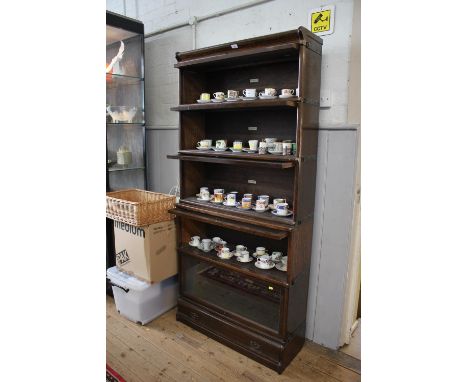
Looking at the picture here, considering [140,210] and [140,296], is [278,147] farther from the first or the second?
[140,296]

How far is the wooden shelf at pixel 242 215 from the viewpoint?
175 cm

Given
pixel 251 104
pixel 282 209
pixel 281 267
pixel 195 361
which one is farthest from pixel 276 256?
pixel 251 104

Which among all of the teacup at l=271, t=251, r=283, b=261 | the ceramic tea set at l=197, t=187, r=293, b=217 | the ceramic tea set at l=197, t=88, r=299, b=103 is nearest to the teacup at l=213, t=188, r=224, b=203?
the ceramic tea set at l=197, t=187, r=293, b=217

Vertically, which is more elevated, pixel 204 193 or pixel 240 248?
pixel 204 193

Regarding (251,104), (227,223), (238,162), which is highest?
(251,104)

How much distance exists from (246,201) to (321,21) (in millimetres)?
1107

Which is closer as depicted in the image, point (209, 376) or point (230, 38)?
point (209, 376)

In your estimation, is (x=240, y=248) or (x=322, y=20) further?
(x=240, y=248)

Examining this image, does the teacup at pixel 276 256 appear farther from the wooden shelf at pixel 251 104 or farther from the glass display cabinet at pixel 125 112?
the glass display cabinet at pixel 125 112

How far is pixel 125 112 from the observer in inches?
107
